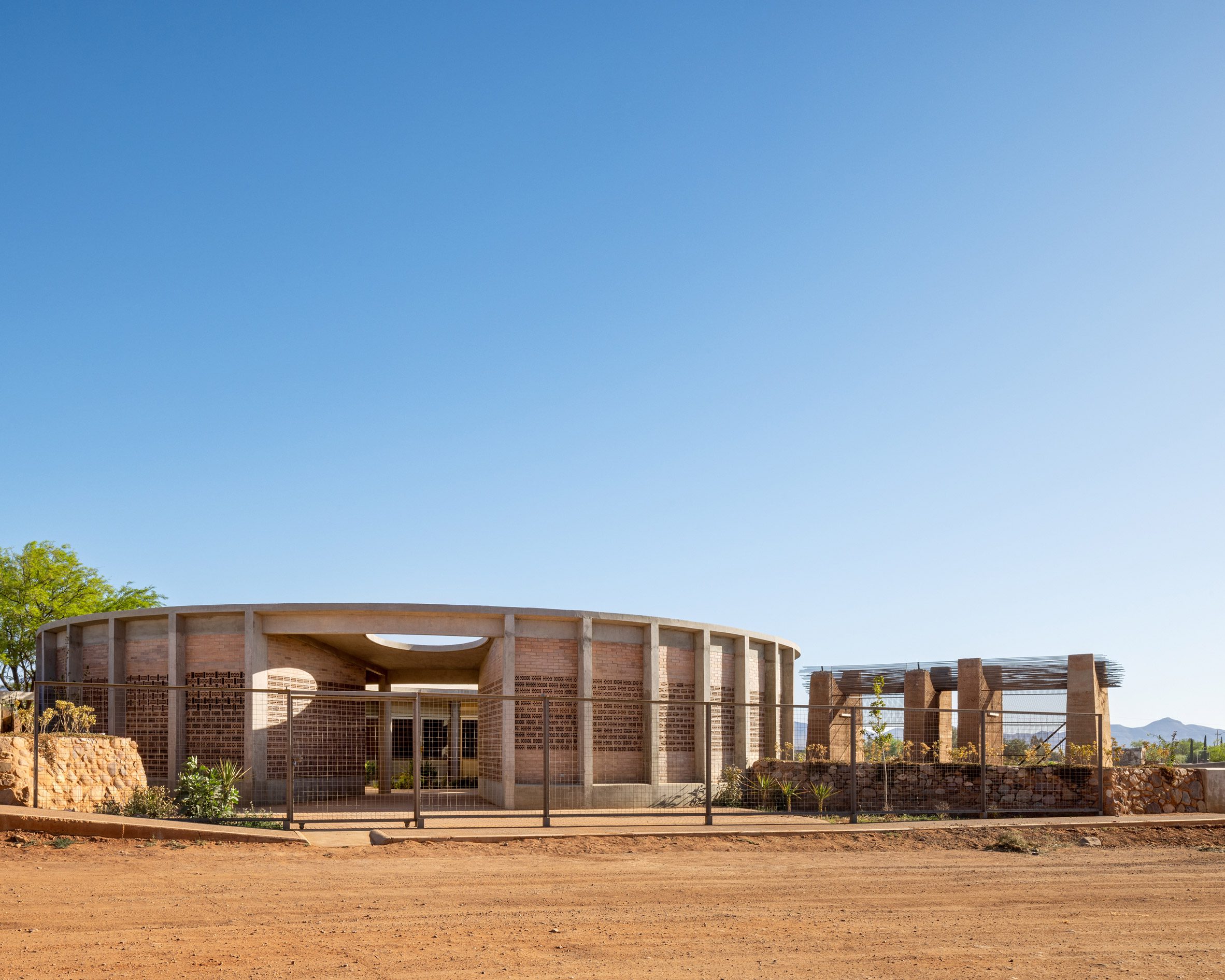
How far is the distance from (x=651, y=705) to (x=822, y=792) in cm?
409

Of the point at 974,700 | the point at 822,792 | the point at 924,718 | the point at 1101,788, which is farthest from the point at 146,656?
the point at 974,700

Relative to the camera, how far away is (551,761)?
66.4 feet

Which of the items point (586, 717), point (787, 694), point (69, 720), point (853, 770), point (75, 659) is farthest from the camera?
point (787, 694)

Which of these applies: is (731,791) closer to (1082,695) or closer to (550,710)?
(550,710)

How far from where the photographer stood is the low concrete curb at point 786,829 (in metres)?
14.1

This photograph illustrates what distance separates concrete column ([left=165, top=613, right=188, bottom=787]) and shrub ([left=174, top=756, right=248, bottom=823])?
4487mm

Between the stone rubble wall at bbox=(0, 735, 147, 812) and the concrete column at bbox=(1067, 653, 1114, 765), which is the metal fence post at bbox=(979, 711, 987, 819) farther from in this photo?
the stone rubble wall at bbox=(0, 735, 147, 812)

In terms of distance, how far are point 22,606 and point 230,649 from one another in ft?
Answer: 103

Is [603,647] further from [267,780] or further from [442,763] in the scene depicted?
[267,780]

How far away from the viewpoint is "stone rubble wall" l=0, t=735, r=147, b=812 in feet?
48.2

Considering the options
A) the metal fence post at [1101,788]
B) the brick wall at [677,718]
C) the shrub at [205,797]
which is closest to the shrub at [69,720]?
the shrub at [205,797]

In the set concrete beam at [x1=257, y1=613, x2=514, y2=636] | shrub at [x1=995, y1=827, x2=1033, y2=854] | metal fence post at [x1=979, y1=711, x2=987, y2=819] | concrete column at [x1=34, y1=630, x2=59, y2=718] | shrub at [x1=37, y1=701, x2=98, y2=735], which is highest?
concrete beam at [x1=257, y1=613, x2=514, y2=636]

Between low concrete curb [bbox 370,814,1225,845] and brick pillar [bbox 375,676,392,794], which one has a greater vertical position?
brick pillar [bbox 375,676,392,794]

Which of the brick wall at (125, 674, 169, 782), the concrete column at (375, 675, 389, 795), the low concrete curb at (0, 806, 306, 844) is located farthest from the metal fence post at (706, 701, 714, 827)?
the brick wall at (125, 674, 169, 782)
